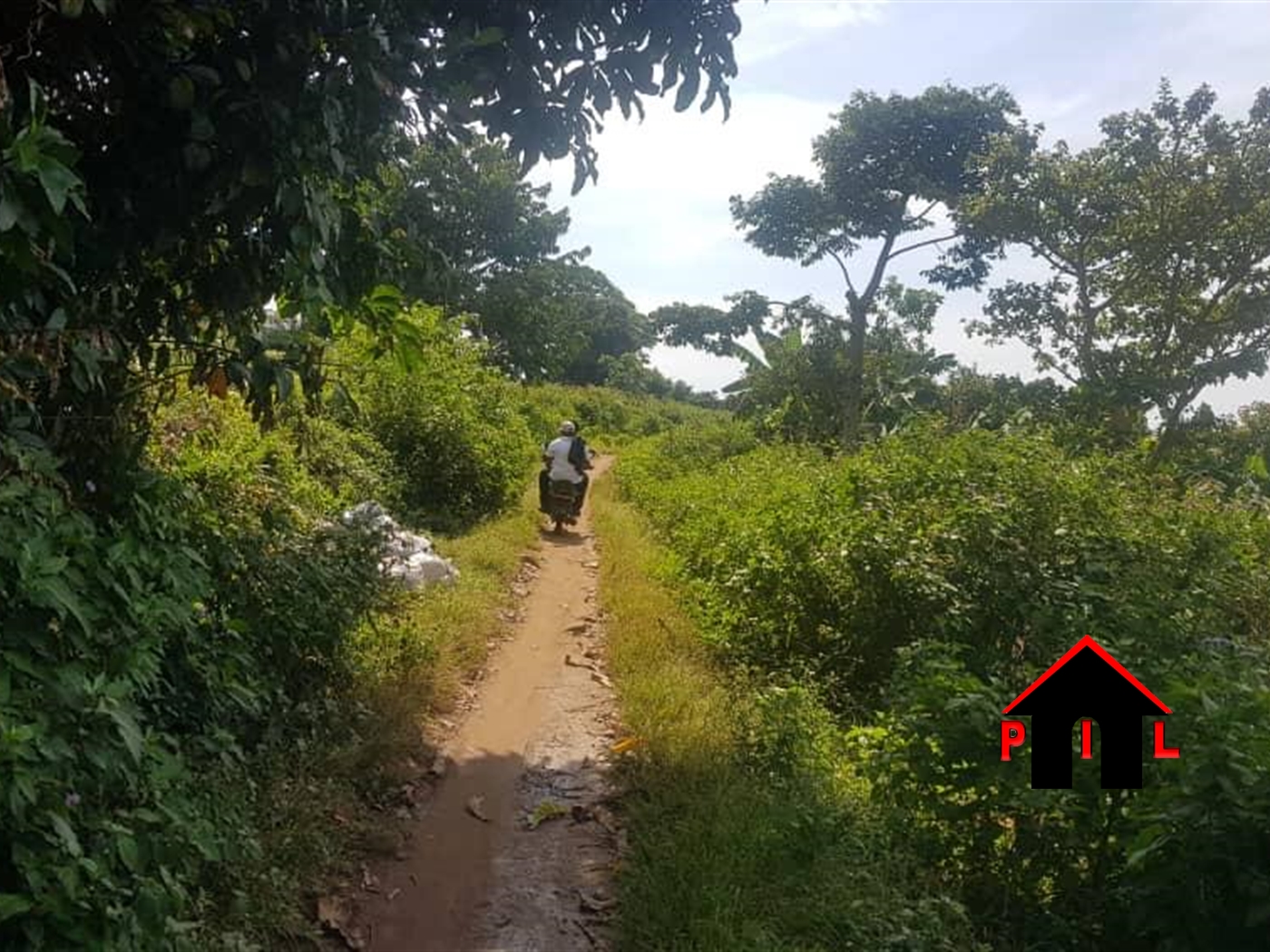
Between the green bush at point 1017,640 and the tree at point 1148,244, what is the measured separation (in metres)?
6.07

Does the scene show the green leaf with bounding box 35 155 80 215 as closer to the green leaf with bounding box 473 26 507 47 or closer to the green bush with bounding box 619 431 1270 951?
the green leaf with bounding box 473 26 507 47

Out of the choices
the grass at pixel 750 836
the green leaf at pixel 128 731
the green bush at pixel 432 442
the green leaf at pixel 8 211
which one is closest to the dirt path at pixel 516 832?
the grass at pixel 750 836

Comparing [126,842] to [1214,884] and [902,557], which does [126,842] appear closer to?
[1214,884]

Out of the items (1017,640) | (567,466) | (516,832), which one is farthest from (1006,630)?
(567,466)

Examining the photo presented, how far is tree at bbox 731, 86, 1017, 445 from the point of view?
18328 millimetres

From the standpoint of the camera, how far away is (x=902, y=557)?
604 cm

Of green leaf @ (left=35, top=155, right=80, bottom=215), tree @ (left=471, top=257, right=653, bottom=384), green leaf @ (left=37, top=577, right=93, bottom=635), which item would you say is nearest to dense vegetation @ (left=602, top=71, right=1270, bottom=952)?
green leaf @ (left=37, top=577, right=93, bottom=635)

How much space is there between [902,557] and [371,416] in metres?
7.28

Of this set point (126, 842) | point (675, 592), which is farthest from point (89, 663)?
point (675, 592)

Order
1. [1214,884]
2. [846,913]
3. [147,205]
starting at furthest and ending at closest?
[846,913] < [147,205] < [1214,884]

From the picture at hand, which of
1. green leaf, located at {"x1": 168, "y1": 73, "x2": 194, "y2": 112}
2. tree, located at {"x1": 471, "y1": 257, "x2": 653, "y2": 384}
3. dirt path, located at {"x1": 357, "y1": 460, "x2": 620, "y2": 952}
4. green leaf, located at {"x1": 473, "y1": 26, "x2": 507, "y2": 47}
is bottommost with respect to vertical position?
dirt path, located at {"x1": 357, "y1": 460, "x2": 620, "y2": 952}

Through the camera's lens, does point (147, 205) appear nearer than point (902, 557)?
Yes

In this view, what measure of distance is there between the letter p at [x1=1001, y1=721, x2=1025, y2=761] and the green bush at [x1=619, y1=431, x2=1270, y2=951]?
5 centimetres

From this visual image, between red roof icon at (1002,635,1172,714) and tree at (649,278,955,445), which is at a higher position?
tree at (649,278,955,445)
